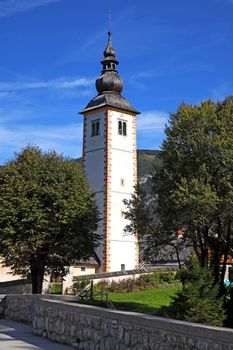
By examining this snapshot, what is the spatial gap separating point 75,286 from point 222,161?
64.8 ft

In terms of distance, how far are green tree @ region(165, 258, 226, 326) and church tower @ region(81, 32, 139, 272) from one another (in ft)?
103

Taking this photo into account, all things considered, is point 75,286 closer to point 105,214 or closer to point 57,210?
point 57,210

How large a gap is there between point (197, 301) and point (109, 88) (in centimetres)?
4237

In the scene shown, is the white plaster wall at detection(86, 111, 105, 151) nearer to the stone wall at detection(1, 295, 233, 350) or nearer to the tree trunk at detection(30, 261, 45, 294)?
the tree trunk at detection(30, 261, 45, 294)

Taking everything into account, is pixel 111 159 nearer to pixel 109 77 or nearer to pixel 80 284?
pixel 109 77

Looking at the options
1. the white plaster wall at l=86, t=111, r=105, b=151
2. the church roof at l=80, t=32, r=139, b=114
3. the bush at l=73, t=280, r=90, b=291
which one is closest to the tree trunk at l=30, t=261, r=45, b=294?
the bush at l=73, t=280, r=90, b=291

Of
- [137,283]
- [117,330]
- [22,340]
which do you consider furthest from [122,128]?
[117,330]

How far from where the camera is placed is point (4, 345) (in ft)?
43.3

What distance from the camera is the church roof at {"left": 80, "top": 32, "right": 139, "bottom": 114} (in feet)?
184

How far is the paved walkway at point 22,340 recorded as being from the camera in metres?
12.9

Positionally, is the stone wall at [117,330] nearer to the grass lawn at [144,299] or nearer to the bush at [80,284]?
the grass lawn at [144,299]

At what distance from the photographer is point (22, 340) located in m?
14.2

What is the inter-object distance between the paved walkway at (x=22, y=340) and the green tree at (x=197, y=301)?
5.15 meters

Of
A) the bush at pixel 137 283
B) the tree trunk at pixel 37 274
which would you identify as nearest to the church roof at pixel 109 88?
the bush at pixel 137 283
